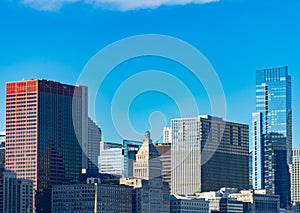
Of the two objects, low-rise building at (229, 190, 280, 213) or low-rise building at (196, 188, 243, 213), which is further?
low-rise building at (229, 190, 280, 213)

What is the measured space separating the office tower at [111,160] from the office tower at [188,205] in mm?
7498

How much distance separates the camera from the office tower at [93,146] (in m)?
88.9

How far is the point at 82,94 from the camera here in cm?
9319

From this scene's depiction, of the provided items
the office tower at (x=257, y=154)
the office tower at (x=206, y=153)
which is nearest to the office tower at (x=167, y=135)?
the office tower at (x=206, y=153)

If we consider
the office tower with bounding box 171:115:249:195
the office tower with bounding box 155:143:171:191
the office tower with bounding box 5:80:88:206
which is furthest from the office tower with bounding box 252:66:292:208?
the office tower with bounding box 5:80:88:206

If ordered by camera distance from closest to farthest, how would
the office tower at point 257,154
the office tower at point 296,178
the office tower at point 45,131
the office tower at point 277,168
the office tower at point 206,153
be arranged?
the office tower at point 45,131 → the office tower at point 206,153 → the office tower at point 277,168 → the office tower at point 296,178 → the office tower at point 257,154

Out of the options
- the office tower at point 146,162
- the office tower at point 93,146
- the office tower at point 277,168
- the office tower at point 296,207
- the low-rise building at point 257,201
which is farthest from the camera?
the office tower at point 277,168

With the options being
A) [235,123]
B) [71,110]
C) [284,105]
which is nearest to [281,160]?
[284,105]

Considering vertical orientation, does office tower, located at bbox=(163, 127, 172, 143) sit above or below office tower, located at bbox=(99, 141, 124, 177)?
above

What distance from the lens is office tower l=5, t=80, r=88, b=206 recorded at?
93188 millimetres

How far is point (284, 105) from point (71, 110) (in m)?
34.4

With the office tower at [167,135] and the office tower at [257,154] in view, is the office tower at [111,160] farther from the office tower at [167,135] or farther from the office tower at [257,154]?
the office tower at [257,154]

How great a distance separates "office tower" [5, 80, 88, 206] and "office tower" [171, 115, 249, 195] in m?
8.48

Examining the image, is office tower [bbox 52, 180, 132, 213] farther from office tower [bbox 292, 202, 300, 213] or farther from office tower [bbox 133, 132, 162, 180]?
office tower [bbox 292, 202, 300, 213]
